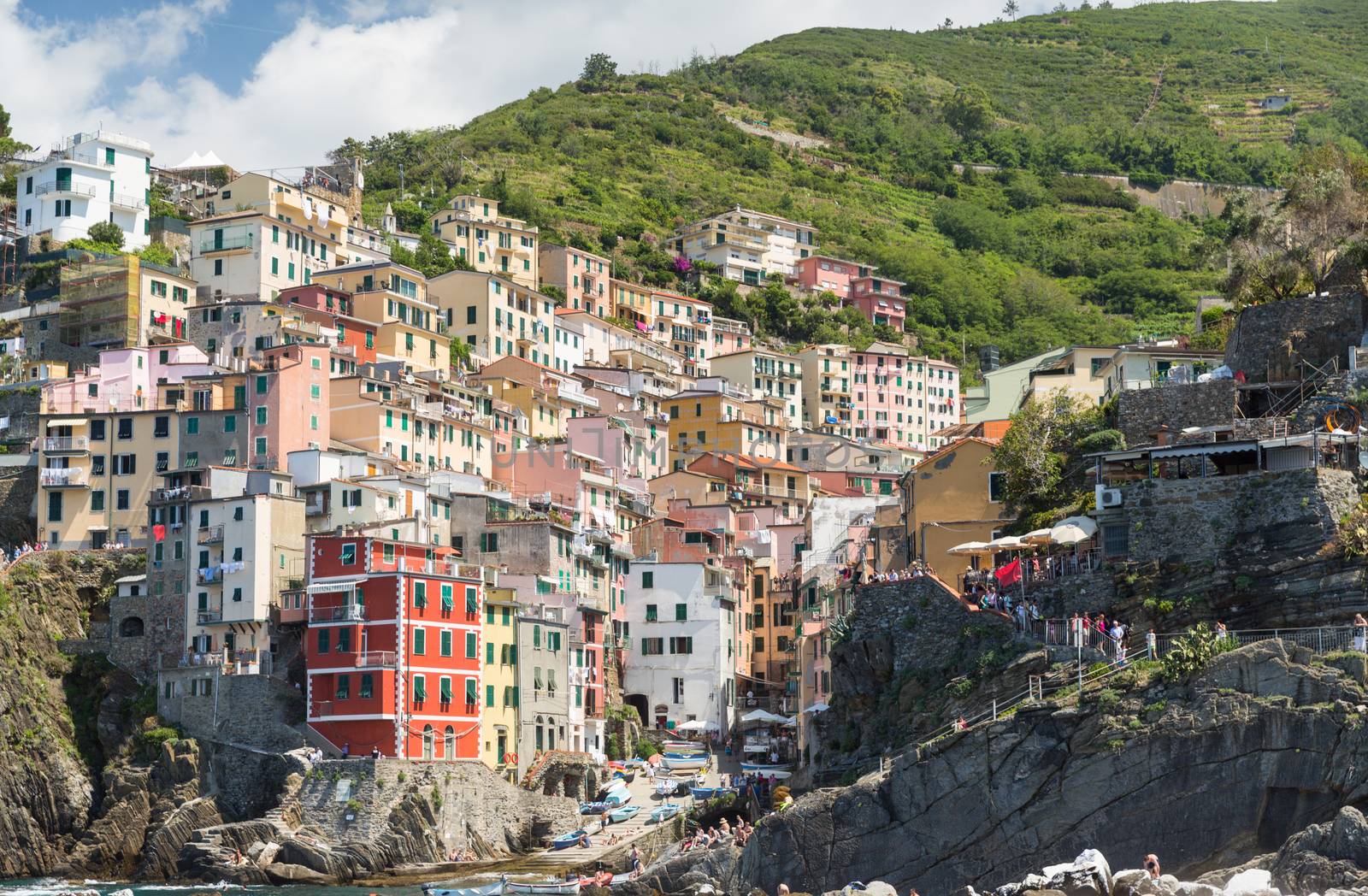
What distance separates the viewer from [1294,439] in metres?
55.3

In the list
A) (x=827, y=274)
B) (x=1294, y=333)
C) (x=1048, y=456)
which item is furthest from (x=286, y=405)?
(x=827, y=274)

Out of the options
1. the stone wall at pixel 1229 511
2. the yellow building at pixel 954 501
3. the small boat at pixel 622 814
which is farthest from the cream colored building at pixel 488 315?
the stone wall at pixel 1229 511

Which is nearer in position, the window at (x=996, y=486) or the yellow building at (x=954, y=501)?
the yellow building at (x=954, y=501)

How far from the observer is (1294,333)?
64062 millimetres

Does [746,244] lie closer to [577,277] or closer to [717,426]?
[577,277]

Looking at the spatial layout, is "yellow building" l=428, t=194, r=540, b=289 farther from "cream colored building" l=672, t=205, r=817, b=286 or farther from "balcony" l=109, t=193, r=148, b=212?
"cream colored building" l=672, t=205, r=817, b=286

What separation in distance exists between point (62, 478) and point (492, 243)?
53796 mm

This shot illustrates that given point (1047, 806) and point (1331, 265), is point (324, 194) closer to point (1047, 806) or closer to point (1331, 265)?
point (1331, 265)

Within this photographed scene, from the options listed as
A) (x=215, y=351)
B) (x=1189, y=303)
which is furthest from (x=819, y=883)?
(x=1189, y=303)

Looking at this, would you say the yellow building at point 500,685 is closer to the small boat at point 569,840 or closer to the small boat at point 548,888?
the small boat at point 569,840

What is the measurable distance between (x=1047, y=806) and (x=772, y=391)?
89.0 meters

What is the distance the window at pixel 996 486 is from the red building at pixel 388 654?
22.1 m

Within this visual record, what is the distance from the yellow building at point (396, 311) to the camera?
348 feet

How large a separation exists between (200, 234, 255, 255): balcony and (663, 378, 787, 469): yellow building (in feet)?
96.4
